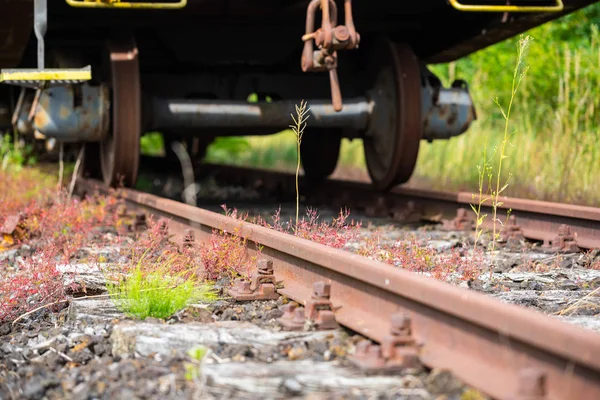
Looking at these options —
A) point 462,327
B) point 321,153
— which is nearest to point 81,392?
point 462,327

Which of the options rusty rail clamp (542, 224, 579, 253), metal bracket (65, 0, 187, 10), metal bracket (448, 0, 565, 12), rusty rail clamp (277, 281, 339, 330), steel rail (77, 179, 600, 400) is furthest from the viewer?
metal bracket (448, 0, 565, 12)

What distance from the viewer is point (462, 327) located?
2.32 m

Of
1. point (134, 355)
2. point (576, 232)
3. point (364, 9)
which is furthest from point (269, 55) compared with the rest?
point (134, 355)

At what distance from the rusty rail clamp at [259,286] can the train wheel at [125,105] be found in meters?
2.85

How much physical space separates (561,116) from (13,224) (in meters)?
4.89

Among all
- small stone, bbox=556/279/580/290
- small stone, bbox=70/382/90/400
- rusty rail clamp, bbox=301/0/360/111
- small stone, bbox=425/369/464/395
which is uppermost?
rusty rail clamp, bbox=301/0/360/111

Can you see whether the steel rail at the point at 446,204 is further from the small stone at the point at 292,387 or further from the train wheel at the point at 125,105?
the small stone at the point at 292,387

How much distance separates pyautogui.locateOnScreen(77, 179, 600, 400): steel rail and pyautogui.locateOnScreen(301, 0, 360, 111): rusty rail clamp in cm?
184

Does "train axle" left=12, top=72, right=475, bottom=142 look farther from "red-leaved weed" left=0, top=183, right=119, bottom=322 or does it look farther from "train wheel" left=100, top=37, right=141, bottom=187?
"red-leaved weed" left=0, top=183, right=119, bottom=322

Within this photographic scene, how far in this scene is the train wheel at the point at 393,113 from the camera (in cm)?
636

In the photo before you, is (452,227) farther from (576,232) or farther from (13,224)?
(13,224)

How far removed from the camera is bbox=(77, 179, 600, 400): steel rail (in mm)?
1949

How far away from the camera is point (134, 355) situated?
2.57m

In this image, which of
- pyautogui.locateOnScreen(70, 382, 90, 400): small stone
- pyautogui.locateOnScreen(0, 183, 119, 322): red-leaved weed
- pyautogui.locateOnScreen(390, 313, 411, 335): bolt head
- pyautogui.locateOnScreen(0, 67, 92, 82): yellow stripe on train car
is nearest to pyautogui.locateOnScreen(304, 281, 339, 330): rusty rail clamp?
pyautogui.locateOnScreen(390, 313, 411, 335): bolt head
